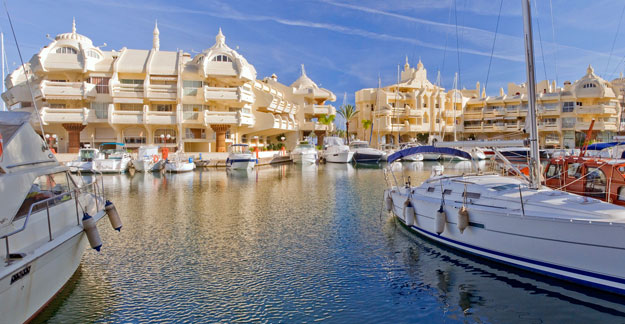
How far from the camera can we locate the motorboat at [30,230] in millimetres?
6879

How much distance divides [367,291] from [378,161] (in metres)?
51.8

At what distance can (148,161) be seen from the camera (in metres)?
44.1

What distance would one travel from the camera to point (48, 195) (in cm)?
977

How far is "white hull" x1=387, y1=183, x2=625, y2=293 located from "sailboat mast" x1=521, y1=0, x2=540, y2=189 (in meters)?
1.41

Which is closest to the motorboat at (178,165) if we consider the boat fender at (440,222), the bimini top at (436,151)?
the bimini top at (436,151)

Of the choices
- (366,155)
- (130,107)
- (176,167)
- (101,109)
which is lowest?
(176,167)

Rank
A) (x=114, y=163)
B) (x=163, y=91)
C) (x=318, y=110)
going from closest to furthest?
(x=114, y=163) < (x=163, y=91) < (x=318, y=110)

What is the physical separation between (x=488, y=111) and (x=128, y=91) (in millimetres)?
67434

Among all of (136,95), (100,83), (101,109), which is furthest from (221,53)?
(101,109)

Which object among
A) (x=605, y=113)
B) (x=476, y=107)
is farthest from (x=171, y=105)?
(x=605, y=113)

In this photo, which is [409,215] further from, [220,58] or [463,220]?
[220,58]

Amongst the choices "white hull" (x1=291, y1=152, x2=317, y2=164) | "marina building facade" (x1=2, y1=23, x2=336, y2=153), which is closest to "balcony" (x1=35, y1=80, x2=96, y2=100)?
"marina building facade" (x1=2, y1=23, x2=336, y2=153)

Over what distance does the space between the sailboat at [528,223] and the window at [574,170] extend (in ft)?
8.27

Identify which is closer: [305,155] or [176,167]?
[176,167]
